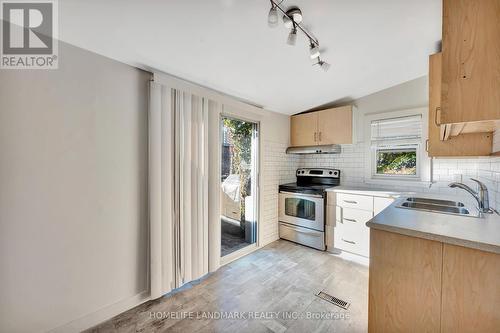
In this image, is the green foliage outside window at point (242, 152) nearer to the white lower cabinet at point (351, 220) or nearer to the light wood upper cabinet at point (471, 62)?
the white lower cabinet at point (351, 220)

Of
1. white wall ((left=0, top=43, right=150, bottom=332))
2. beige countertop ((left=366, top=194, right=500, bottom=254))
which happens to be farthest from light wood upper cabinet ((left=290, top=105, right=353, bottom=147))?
white wall ((left=0, top=43, right=150, bottom=332))

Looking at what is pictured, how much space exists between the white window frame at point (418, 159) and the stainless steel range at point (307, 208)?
0.51 m

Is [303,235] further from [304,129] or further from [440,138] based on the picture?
[440,138]

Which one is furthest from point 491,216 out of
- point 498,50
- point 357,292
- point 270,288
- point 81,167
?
point 81,167

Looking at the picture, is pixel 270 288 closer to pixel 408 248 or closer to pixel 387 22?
pixel 408 248

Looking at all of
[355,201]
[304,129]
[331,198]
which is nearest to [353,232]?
[355,201]

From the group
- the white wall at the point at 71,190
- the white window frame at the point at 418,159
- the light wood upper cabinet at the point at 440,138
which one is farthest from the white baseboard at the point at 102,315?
the white window frame at the point at 418,159

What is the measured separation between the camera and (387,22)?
1696 mm

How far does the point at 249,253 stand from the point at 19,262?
2324 millimetres

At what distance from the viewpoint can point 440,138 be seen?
176cm

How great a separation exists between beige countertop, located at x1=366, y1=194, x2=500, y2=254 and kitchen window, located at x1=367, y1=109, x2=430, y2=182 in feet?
4.83

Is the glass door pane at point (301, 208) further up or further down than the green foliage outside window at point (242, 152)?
further down

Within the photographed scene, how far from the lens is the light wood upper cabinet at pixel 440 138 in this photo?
5.55ft

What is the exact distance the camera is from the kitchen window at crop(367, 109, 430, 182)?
2840mm
